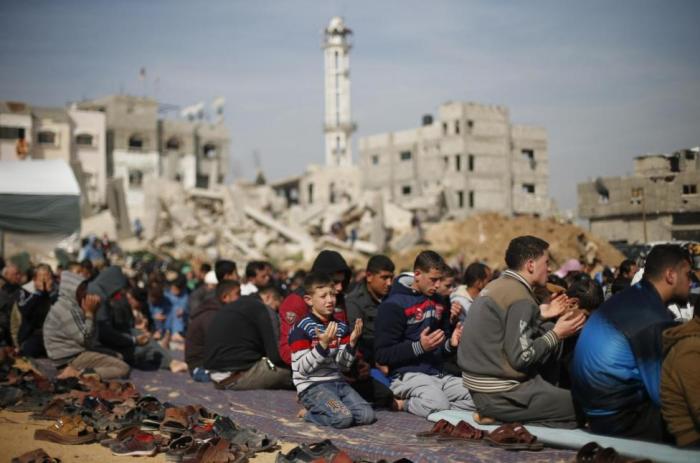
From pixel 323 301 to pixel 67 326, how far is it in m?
4.48

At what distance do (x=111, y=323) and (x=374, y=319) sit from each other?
4677 mm

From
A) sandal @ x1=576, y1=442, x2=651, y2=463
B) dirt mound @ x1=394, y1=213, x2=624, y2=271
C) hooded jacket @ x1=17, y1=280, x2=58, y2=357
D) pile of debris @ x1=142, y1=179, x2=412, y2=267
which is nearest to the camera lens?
sandal @ x1=576, y1=442, x2=651, y2=463

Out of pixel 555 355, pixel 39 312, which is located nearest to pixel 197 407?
pixel 555 355

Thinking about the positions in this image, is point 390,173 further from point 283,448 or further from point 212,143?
point 283,448

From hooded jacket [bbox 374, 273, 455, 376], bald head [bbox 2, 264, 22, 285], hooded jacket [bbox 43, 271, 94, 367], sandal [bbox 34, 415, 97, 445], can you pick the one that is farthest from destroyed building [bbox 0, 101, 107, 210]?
hooded jacket [bbox 374, 273, 455, 376]

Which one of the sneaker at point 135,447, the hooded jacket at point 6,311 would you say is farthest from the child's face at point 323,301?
the hooded jacket at point 6,311

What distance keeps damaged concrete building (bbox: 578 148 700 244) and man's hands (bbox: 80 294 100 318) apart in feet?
24.9

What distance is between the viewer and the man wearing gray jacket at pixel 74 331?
959 cm

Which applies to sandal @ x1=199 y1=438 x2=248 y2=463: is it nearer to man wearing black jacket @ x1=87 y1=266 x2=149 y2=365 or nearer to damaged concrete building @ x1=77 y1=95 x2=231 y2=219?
man wearing black jacket @ x1=87 y1=266 x2=149 y2=365

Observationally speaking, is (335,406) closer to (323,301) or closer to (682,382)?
(323,301)

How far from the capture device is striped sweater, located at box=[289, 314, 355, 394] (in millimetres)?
6602

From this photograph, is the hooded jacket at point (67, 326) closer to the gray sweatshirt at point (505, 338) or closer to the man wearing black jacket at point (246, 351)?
the man wearing black jacket at point (246, 351)

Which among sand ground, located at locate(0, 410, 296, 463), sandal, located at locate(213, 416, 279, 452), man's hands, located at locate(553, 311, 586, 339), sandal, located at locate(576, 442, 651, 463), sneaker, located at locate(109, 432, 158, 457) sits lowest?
sand ground, located at locate(0, 410, 296, 463)

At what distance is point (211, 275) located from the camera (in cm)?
1349
